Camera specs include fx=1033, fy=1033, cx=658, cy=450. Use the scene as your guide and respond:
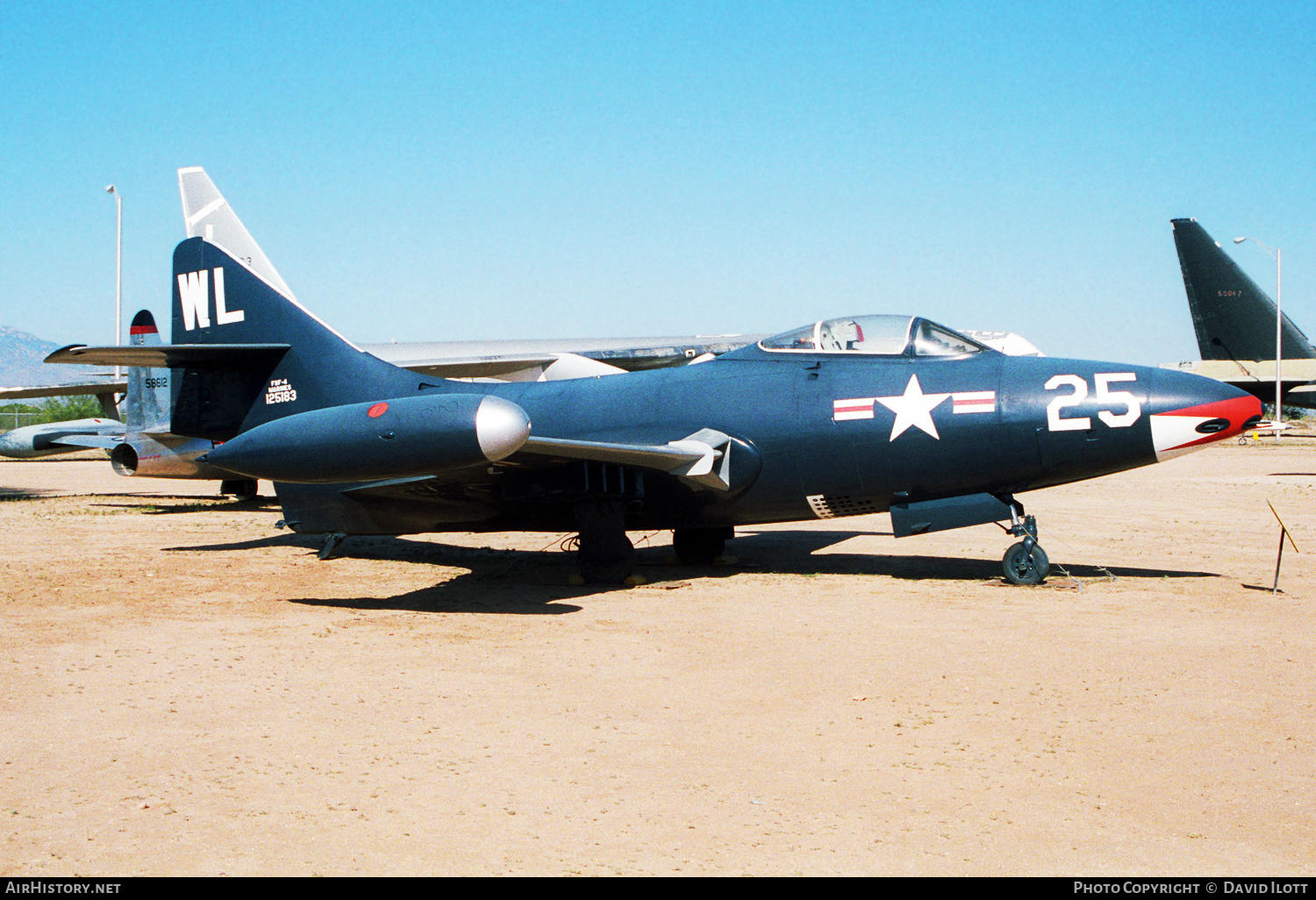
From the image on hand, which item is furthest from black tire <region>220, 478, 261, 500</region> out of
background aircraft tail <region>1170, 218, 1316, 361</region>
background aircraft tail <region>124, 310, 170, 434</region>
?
background aircraft tail <region>1170, 218, 1316, 361</region>

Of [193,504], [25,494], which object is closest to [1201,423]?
[193,504]

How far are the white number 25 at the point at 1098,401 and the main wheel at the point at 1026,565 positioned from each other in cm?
128

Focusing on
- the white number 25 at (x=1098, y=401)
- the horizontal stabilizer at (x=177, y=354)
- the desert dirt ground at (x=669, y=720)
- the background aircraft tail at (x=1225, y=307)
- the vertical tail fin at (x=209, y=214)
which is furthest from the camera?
the background aircraft tail at (x=1225, y=307)

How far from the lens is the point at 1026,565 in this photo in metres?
10.2

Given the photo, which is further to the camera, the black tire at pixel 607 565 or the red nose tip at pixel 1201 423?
the black tire at pixel 607 565

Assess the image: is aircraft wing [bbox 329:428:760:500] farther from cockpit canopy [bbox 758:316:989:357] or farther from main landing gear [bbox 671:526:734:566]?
main landing gear [bbox 671:526:734:566]

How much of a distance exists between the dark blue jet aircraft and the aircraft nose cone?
0.02m

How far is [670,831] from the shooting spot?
4.24m

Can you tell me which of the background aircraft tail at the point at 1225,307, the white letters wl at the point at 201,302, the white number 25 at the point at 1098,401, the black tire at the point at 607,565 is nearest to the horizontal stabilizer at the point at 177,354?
the white letters wl at the point at 201,302

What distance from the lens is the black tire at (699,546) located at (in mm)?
12367

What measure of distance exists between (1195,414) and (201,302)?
1117 cm

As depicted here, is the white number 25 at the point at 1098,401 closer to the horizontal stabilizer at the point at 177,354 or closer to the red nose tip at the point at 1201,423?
the red nose tip at the point at 1201,423

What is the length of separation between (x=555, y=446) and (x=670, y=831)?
5460mm

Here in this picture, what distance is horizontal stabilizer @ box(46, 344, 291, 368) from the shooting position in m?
11.6
